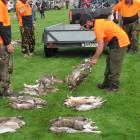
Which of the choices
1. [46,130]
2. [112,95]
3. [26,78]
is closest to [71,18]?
[26,78]

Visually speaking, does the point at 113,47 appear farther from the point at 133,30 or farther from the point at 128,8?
the point at 133,30

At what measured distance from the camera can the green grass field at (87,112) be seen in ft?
27.6

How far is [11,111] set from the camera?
9.94 m

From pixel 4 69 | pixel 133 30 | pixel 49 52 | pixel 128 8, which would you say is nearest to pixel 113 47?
pixel 4 69

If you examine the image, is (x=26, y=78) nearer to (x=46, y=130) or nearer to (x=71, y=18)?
(x=46, y=130)

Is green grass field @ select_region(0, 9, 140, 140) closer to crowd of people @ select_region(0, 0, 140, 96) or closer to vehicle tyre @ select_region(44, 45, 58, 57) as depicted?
crowd of people @ select_region(0, 0, 140, 96)

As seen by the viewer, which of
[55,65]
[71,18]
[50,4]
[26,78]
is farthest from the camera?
[50,4]

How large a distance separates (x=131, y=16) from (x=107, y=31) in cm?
561

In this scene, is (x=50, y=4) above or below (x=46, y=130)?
below

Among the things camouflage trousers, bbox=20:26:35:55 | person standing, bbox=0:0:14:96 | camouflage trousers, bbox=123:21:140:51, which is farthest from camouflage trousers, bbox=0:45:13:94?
camouflage trousers, bbox=123:21:140:51

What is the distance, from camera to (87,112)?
9.73m

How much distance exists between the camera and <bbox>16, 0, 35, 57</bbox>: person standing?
54.4ft

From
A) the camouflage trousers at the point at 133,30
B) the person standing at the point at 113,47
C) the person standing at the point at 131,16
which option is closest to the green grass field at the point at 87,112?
the person standing at the point at 113,47

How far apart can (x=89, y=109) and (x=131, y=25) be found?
733cm
